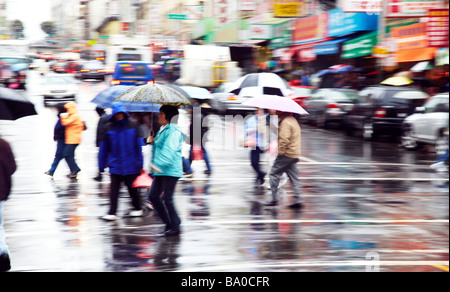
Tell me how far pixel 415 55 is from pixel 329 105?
5554mm

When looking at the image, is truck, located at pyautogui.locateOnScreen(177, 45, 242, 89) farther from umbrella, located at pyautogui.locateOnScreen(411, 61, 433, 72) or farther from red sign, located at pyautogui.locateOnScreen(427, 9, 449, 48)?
red sign, located at pyautogui.locateOnScreen(427, 9, 449, 48)

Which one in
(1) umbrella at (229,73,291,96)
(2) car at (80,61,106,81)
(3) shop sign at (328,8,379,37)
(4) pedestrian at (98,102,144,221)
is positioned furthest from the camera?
(2) car at (80,61,106,81)

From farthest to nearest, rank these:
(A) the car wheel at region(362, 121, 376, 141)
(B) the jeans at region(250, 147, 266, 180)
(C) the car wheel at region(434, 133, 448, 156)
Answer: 1. (A) the car wheel at region(362, 121, 376, 141)
2. (C) the car wheel at region(434, 133, 448, 156)
3. (B) the jeans at region(250, 147, 266, 180)

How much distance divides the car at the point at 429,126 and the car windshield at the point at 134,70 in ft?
63.0

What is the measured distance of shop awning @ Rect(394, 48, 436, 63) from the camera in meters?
27.0

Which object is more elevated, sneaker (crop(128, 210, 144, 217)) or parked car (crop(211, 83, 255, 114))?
parked car (crop(211, 83, 255, 114))

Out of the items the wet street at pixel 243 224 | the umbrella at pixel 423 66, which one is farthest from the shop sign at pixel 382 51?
the wet street at pixel 243 224

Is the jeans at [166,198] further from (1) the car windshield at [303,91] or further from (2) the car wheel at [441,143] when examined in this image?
(1) the car windshield at [303,91]

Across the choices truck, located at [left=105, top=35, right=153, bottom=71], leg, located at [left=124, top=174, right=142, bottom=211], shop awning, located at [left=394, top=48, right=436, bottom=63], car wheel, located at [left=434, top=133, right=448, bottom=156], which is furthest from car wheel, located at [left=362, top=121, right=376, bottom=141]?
truck, located at [left=105, top=35, right=153, bottom=71]

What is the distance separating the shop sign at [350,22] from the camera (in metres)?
33.4

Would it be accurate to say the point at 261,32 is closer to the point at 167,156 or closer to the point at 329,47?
the point at 329,47

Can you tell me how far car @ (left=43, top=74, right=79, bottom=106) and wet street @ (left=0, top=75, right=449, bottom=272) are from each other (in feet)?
56.9

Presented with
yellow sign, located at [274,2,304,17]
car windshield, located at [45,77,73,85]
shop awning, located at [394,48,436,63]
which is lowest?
car windshield, located at [45,77,73,85]

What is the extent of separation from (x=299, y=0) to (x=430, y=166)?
1808cm
